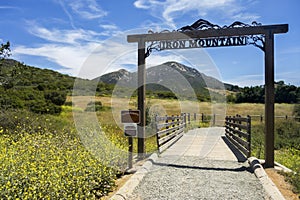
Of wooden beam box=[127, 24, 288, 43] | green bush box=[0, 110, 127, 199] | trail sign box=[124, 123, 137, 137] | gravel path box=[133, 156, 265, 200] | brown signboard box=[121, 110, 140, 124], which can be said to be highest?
wooden beam box=[127, 24, 288, 43]

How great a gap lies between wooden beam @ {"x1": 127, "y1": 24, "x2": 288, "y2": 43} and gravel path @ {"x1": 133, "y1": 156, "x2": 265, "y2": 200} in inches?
125

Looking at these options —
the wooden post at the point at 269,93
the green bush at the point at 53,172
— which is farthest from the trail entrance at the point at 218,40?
the green bush at the point at 53,172

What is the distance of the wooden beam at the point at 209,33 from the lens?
753cm

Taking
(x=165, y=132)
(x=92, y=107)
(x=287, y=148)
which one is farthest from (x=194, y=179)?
(x=92, y=107)

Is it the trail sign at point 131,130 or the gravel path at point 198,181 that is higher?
the trail sign at point 131,130

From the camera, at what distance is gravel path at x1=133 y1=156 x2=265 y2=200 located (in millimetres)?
5371

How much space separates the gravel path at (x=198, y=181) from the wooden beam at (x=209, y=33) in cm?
318

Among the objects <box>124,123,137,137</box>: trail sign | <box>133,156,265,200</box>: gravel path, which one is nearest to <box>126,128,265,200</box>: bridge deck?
<box>133,156,265,200</box>: gravel path

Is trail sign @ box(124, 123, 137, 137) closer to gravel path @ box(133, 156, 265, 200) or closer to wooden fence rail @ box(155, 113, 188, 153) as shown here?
gravel path @ box(133, 156, 265, 200)

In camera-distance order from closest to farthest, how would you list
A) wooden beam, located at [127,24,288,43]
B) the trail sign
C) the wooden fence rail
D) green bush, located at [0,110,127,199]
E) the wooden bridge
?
1. green bush, located at [0,110,127,199]
2. the wooden bridge
3. the trail sign
4. wooden beam, located at [127,24,288,43]
5. the wooden fence rail

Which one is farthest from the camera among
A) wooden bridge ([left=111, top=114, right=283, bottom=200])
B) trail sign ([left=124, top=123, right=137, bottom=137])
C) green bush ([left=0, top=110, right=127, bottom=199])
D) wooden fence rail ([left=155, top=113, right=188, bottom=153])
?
wooden fence rail ([left=155, top=113, right=188, bottom=153])

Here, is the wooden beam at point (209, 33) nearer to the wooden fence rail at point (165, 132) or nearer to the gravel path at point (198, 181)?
the wooden fence rail at point (165, 132)

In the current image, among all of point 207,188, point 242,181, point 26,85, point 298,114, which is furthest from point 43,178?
point 26,85

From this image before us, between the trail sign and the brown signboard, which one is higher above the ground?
the brown signboard
